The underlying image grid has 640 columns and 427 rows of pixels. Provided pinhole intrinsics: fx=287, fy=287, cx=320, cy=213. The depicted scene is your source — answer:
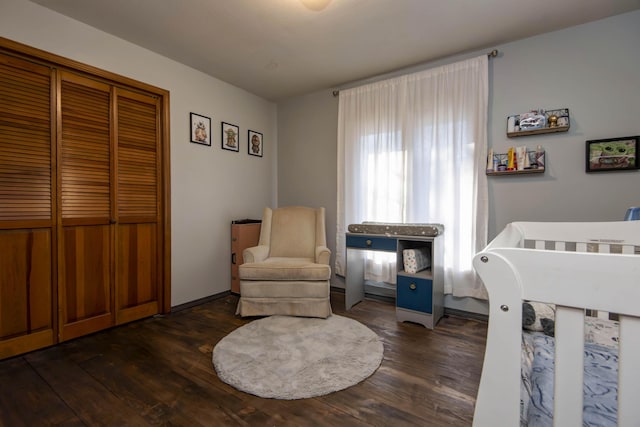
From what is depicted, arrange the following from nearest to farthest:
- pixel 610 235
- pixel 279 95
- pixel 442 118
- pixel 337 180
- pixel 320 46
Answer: pixel 610 235
pixel 320 46
pixel 442 118
pixel 337 180
pixel 279 95

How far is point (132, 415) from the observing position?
140 centimetres

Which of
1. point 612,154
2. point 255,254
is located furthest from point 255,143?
point 612,154

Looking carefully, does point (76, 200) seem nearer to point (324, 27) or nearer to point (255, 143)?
point (255, 143)

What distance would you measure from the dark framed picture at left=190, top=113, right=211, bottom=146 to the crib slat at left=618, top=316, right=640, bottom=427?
318 cm

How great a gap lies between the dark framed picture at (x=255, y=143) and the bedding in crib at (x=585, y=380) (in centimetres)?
328

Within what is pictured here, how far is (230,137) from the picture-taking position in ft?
10.9

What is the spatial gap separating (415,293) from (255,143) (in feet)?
8.40

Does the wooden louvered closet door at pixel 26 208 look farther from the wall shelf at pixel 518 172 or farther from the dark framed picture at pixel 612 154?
the dark framed picture at pixel 612 154

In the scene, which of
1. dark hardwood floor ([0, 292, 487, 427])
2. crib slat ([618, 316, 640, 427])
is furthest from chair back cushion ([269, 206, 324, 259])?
crib slat ([618, 316, 640, 427])

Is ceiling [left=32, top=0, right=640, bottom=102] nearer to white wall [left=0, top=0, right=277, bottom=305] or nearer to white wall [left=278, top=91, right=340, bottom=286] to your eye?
white wall [left=0, top=0, right=277, bottom=305]

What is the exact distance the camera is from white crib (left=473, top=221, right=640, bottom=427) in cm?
49

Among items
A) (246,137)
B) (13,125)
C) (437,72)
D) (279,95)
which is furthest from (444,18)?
(13,125)

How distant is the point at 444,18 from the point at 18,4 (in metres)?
2.90

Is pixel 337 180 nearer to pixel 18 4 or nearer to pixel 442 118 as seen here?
pixel 442 118
